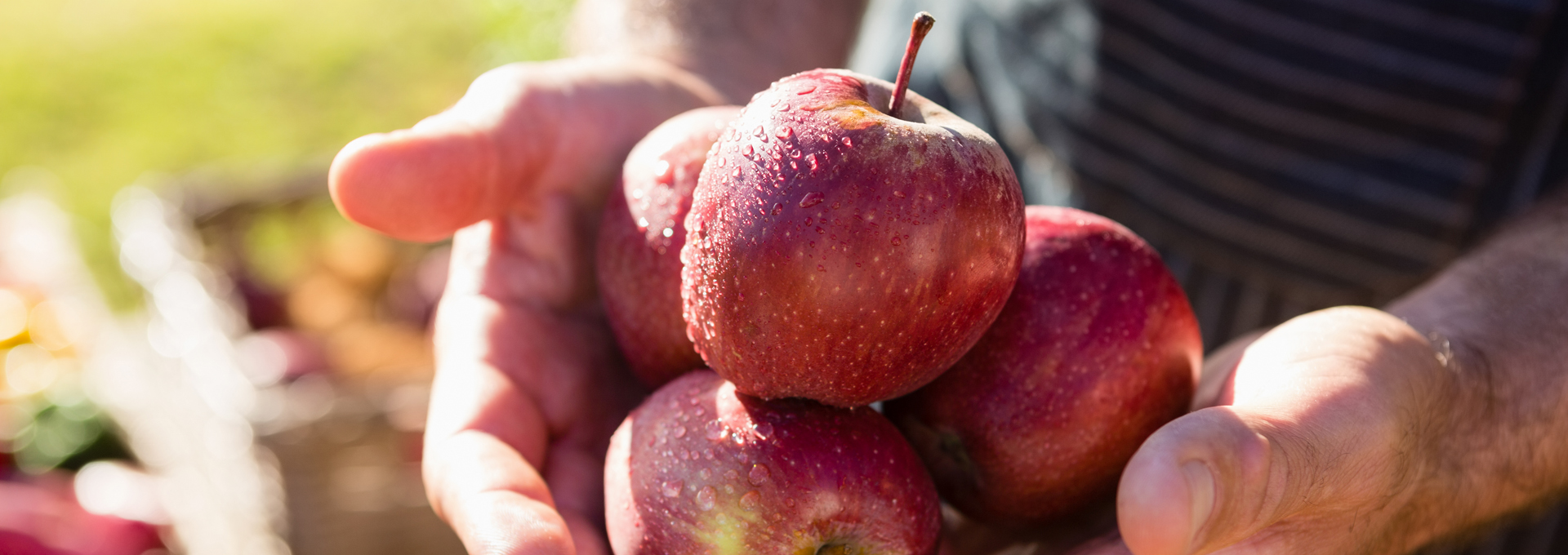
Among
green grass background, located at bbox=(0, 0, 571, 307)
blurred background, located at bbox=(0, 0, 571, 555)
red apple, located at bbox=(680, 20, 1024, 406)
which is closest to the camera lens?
red apple, located at bbox=(680, 20, 1024, 406)

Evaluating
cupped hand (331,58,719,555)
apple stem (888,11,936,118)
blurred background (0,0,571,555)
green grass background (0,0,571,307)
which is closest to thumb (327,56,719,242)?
cupped hand (331,58,719,555)

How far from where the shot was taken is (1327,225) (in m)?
2.04

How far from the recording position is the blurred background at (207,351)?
254cm

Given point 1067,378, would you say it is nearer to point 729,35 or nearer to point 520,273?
point 520,273

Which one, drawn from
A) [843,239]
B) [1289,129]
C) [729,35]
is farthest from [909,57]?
[729,35]

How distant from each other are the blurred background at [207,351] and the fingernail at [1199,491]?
1985 millimetres

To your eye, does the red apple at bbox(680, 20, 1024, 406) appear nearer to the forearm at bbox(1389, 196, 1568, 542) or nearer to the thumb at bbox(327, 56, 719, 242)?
the thumb at bbox(327, 56, 719, 242)

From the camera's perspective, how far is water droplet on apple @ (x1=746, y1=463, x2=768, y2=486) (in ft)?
3.88

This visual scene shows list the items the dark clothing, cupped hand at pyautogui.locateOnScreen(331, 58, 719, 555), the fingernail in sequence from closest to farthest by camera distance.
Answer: the fingernail < cupped hand at pyautogui.locateOnScreen(331, 58, 719, 555) < the dark clothing

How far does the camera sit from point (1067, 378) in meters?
1.36

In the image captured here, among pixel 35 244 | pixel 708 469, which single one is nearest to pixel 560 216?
pixel 708 469

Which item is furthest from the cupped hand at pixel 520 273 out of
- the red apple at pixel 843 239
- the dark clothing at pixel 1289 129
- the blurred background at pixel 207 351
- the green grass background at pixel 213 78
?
the green grass background at pixel 213 78

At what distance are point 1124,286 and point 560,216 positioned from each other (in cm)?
88

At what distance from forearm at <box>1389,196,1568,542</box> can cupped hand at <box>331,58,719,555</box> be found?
3.62 feet
